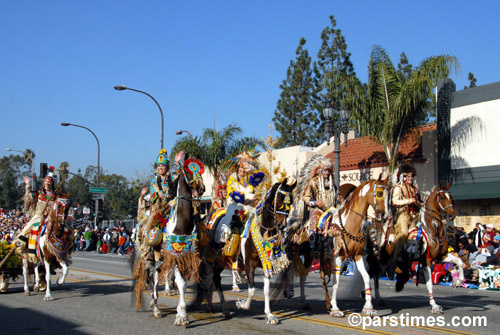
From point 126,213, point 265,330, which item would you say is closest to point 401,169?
point 265,330

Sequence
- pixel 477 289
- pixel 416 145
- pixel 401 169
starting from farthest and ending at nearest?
1. pixel 416 145
2. pixel 477 289
3. pixel 401 169

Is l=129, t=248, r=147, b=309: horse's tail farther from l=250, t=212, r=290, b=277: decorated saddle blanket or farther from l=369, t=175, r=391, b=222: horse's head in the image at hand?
l=369, t=175, r=391, b=222: horse's head

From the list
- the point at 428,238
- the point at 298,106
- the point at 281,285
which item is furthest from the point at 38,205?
the point at 298,106

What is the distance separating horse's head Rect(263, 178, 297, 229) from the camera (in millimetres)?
8953

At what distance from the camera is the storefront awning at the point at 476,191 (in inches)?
866

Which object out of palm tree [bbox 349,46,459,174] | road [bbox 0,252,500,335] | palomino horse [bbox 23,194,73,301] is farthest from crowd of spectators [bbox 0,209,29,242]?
palm tree [bbox 349,46,459,174]

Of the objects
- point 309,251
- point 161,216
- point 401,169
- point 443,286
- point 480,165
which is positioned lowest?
point 443,286

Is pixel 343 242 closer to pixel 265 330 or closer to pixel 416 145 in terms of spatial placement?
pixel 265 330

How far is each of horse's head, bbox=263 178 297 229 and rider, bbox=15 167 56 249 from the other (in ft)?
20.9

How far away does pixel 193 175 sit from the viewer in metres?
9.44

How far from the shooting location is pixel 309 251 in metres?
10.5

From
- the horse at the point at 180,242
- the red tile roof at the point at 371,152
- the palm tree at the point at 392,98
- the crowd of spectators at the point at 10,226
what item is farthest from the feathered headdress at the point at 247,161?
the red tile roof at the point at 371,152

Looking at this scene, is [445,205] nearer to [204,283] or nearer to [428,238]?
[428,238]

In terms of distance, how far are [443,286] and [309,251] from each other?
26.0 ft
